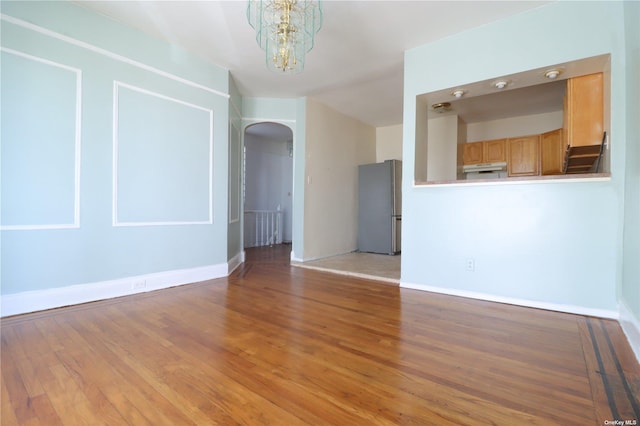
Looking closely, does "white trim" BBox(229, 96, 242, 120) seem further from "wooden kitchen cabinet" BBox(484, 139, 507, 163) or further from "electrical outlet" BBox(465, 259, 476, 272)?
"wooden kitchen cabinet" BBox(484, 139, 507, 163)

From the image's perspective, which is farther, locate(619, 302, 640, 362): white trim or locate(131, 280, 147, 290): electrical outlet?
locate(131, 280, 147, 290): electrical outlet

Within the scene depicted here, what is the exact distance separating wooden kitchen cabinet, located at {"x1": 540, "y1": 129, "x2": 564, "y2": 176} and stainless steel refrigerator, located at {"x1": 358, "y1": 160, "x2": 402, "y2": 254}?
7.26 ft

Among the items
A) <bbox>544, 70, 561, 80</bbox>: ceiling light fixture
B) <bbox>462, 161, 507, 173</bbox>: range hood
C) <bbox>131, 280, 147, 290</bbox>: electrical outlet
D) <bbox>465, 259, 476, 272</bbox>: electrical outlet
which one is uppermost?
<bbox>544, 70, 561, 80</bbox>: ceiling light fixture

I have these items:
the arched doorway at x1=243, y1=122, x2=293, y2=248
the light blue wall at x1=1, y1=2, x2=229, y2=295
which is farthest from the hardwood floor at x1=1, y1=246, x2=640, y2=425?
the arched doorway at x1=243, y1=122, x2=293, y2=248

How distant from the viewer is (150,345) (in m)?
1.70

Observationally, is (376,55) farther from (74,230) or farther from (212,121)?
(74,230)

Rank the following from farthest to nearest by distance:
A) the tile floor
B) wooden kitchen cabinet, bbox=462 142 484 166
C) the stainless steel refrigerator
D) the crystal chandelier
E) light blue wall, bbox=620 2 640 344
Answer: the stainless steel refrigerator → wooden kitchen cabinet, bbox=462 142 484 166 → the tile floor → the crystal chandelier → light blue wall, bbox=620 2 640 344

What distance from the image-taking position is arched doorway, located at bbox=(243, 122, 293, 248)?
666 centimetres

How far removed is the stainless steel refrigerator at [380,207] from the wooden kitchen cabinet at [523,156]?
5.94ft

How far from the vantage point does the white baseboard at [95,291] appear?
2131mm

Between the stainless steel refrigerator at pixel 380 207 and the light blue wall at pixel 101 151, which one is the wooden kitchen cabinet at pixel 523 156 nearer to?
the stainless steel refrigerator at pixel 380 207

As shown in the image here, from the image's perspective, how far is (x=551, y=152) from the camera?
14.5 ft

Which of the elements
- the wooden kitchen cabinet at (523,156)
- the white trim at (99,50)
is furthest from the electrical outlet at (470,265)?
the white trim at (99,50)

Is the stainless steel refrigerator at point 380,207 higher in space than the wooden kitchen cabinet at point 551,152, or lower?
lower
